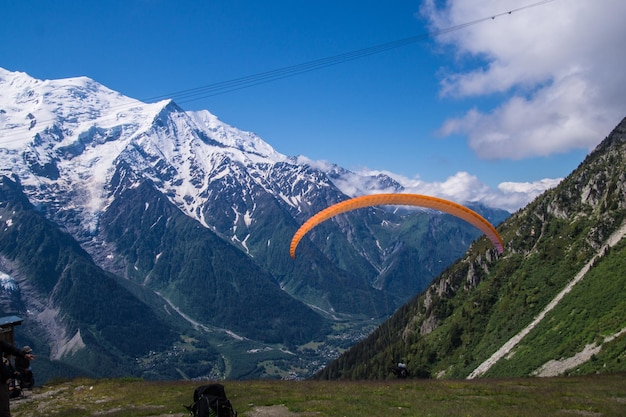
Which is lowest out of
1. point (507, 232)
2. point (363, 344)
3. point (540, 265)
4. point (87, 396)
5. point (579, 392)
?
point (363, 344)

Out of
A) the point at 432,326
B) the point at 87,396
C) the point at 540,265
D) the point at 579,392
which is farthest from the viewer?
the point at 432,326

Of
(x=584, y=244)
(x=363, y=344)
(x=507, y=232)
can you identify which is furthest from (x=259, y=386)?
(x=363, y=344)

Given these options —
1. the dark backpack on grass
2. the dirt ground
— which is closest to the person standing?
the dark backpack on grass

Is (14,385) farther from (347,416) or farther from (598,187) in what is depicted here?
(598,187)

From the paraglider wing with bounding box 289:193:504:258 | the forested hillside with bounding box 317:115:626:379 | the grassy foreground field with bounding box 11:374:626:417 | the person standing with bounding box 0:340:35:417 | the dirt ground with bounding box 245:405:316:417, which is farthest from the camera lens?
the forested hillside with bounding box 317:115:626:379

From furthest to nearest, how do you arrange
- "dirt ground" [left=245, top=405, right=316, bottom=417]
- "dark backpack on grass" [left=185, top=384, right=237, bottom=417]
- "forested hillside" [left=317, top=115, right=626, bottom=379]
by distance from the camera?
"forested hillside" [left=317, top=115, right=626, bottom=379] < "dirt ground" [left=245, top=405, right=316, bottom=417] < "dark backpack on grass" [left=185, top=384, right=237, bottom=417]

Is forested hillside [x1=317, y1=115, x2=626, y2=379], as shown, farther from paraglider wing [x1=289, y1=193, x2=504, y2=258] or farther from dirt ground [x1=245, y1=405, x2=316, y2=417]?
dirt ground [x1=245, y1=405, x2=316, y2=417]

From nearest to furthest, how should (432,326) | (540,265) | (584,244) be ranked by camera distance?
(584,244)
(540,265)
(432,326)
